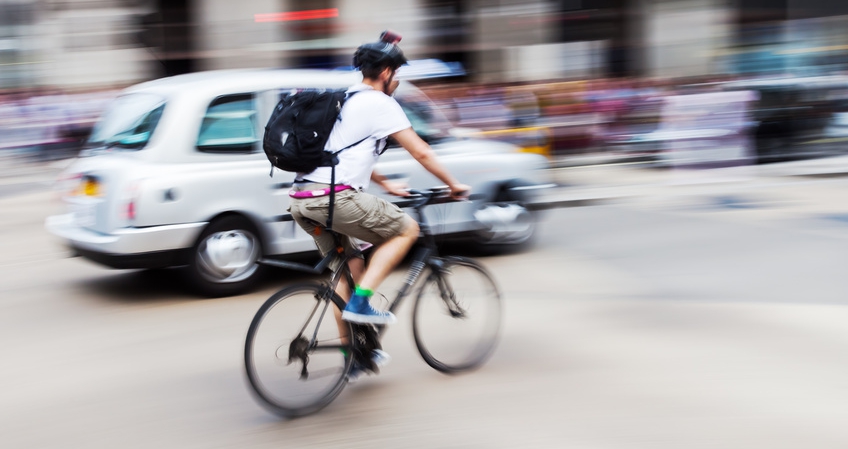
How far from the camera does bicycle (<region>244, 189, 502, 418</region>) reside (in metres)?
4.08

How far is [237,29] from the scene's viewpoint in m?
22.0

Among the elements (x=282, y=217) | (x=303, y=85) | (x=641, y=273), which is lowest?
(x=641, y=273)

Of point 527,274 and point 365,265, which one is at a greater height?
point 365,265

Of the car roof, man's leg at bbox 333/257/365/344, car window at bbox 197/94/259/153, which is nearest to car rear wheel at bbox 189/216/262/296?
car window at bbox 197/94/259/153

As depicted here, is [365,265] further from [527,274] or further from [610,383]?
[527,274]

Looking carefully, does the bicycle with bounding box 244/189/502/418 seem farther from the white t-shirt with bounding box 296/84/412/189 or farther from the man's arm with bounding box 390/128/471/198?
the white t-shirt with bounding box 296/84/412/189

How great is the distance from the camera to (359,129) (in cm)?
414

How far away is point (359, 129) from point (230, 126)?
272 centimetres

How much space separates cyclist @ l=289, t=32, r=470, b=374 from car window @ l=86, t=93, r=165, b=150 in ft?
8.57

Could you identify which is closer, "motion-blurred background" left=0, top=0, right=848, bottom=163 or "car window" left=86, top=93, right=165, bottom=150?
"car window" left=86, top=93, right=165, bottom=150

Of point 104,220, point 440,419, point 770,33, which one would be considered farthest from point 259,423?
point 770,33

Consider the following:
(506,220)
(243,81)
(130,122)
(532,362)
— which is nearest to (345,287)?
(532,362)

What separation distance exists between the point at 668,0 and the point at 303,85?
781 inches

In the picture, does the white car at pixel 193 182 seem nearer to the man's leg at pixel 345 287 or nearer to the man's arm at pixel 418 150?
the man's leg at pixel 345 287
